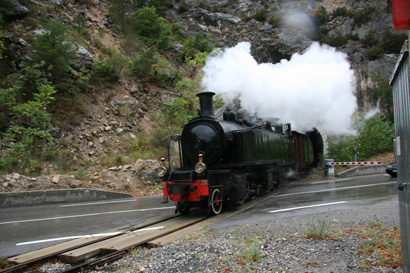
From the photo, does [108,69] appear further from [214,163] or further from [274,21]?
[274,21]

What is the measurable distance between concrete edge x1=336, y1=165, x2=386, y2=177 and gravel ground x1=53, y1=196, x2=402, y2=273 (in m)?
11.5

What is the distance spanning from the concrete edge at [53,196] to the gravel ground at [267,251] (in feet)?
25.0

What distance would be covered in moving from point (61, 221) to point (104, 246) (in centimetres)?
350

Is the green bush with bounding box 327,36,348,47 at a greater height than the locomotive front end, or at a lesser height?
greater

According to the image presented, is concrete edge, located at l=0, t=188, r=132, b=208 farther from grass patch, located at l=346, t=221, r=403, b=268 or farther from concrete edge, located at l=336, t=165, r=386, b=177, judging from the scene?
concrete edge, located at l=336, t=165, r=386, b=177

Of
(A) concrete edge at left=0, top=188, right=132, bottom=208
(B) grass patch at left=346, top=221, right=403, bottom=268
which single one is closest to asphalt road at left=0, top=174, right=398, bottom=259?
(A) concrete edge at left=0, top=188, right=132, bottom=208

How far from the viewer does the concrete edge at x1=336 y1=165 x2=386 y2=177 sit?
→ 17000 millimetres

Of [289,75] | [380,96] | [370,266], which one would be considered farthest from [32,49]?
[380,96]

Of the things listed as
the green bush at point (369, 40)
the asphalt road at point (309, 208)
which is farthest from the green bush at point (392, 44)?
the asphalt road at point (309, 208)

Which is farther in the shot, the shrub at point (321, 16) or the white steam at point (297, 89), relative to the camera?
the shrub at point (321, 16)

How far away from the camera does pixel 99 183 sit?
13.2m

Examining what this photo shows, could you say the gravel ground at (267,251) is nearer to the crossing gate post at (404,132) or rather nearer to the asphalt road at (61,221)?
the crossing gate post at (404,132)

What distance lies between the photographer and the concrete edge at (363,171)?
17.0 metres

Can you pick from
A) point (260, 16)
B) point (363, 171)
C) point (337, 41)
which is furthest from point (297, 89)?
point (260, 16)
